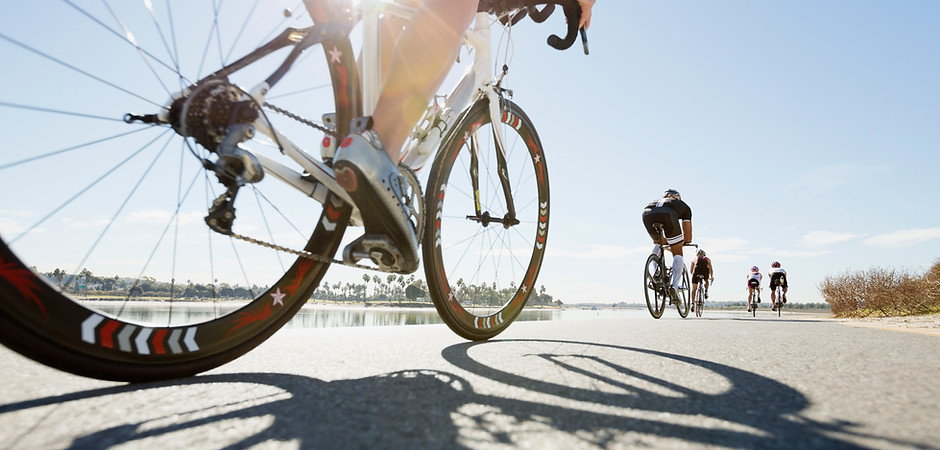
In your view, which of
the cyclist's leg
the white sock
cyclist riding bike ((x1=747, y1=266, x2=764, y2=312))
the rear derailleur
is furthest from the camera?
cyclist riding bike ((x1=747, y1=266, x2=764, y2=312))

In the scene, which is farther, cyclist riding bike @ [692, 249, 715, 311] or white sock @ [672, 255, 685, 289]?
cyclist riding bike @ [692, 249, 715, 311]

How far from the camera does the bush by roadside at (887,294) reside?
9688mm

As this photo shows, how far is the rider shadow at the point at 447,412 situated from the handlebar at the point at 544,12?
1.98 meters

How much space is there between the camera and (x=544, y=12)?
10.6 ft

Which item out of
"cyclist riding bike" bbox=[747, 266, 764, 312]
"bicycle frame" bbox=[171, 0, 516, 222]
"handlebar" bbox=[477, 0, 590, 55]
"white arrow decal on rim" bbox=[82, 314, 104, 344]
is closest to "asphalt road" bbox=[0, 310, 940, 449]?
"white arrow decal on rim" bbox=[82, 314, 104, 344]

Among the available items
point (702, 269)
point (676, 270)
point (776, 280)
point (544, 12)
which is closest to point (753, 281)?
point (776, 280)

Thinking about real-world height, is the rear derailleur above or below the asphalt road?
above

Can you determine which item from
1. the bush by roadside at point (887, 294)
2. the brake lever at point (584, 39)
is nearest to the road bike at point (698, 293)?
the bush by roadside at point (887, 294)

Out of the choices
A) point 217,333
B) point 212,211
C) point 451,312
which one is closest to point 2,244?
point 212,211

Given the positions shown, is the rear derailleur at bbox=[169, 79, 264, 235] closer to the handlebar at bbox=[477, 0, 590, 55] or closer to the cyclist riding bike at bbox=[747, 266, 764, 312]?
the handlebar at bbox=[477, 0, 590, 55]

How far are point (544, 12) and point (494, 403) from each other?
2.75m

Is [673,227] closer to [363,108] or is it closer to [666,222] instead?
[666,222]

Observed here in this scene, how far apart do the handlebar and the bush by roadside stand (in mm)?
9666

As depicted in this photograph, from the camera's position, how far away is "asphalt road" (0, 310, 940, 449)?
2.97 ft
